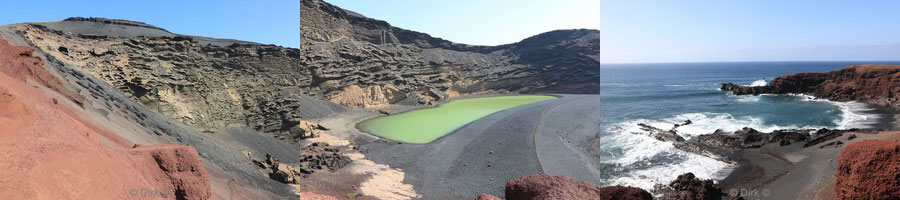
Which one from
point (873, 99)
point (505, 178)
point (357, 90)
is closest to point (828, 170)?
point (505, 178)

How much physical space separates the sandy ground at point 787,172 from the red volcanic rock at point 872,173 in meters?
0.62

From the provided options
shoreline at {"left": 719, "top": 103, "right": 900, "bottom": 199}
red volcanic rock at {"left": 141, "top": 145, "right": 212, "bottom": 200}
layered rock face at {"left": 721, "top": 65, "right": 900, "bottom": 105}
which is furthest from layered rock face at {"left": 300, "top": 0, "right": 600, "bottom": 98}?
layered rock face at {"left": 721, "top": 65, "right": 900, "bottom": 105}

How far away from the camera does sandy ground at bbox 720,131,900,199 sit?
6305mm

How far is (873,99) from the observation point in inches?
658

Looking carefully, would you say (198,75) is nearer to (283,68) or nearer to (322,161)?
(283,68)

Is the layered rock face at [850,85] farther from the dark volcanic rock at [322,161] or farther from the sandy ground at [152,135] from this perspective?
the sandy ground at [152,135]

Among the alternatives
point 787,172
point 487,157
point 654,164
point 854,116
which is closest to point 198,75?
point 487,157

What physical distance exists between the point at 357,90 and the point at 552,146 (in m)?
13.3

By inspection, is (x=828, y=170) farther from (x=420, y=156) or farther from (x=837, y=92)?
(x=837, y=92)

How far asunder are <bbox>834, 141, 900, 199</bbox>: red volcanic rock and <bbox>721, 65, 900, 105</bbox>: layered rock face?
1508cm

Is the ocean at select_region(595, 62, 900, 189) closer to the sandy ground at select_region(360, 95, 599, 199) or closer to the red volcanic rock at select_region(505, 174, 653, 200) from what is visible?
the sandy ground at select_region(360, 95, 599, 199)

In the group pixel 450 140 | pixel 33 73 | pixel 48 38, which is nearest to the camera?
pixel 450 140

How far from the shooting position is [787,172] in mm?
7859

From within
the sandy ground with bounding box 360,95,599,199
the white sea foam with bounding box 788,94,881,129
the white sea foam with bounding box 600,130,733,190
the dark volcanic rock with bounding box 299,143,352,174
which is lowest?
the white sea foam with bounding box 600,130,733,190
